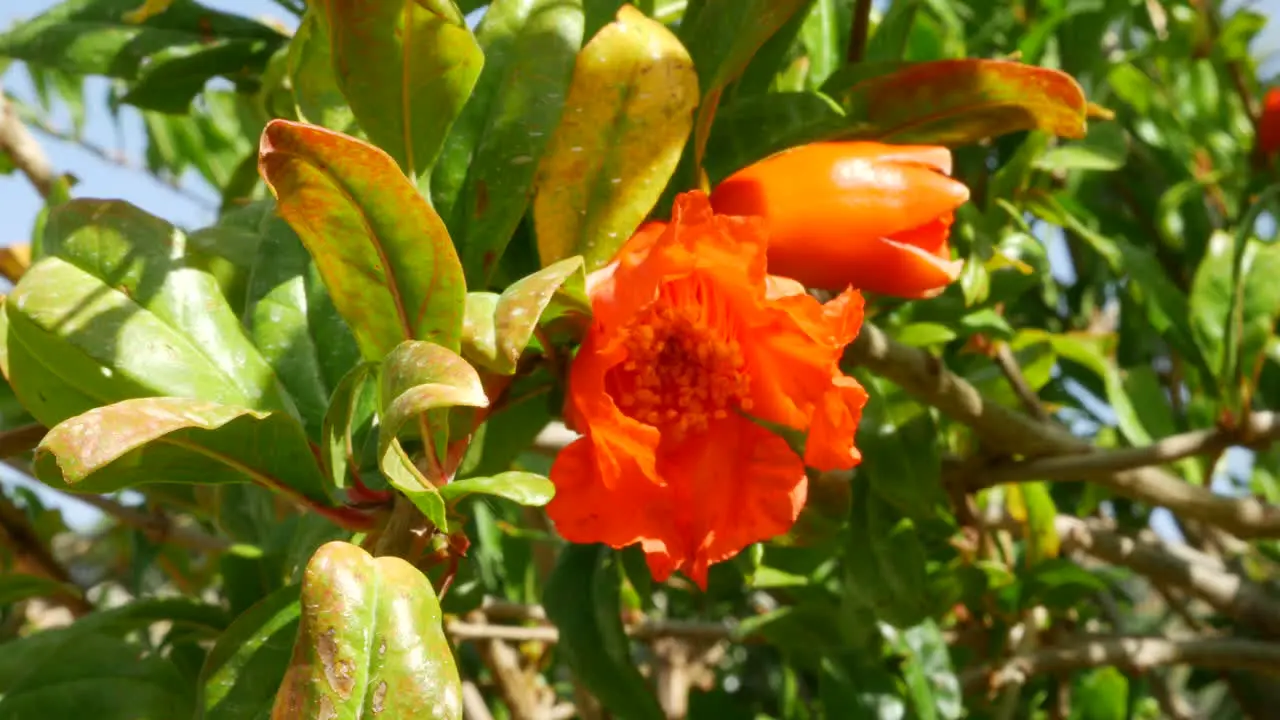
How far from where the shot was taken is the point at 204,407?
0.63 meters

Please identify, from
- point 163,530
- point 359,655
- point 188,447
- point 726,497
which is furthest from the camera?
point 163,530

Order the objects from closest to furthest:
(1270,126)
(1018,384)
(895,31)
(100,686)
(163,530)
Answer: (100,686) → (895,31) → (1018,384) → (163,530) → (1270,126)

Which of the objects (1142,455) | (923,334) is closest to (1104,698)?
(1142,455)

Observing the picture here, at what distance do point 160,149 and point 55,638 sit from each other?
4.46 feet

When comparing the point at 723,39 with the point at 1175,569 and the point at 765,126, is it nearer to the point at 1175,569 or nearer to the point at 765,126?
the point at 765,126

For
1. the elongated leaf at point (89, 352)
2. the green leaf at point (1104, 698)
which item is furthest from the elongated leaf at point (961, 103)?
the green leaf at point (1104, 698)

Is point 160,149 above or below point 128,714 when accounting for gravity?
below

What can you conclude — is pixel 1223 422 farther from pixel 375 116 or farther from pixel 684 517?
pixel 375 116

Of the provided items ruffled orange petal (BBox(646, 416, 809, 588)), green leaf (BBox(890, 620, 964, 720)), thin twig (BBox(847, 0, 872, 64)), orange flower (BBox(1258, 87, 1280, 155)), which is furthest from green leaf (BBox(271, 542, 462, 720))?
orange flower (BBox(1258, 87, 1280, 155))

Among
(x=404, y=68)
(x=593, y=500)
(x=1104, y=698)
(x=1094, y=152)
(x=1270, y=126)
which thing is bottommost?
(x=1104, y=698)

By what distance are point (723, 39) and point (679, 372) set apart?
0.22 metres

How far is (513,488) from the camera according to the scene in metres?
0.63

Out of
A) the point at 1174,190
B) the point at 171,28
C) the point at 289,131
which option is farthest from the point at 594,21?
the point at 1174,190

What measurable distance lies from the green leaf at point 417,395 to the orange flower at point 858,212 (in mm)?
260
